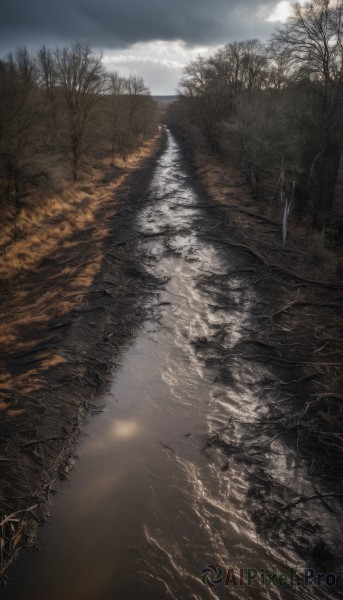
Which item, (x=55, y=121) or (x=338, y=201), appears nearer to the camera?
(x=338, y=201)

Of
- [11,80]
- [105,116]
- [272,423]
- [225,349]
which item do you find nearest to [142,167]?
[105,116]

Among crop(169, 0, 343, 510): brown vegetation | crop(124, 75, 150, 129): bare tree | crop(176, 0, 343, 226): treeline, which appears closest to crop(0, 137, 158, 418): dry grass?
crop(169, 0, 343, 510): brown vegetation

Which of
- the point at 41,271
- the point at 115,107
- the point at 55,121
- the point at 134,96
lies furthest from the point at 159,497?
the point at 134,96

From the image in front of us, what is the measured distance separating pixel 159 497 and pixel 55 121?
2937cm

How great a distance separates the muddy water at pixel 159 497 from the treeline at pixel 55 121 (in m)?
11.1

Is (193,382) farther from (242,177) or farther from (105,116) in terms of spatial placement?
(105,116)

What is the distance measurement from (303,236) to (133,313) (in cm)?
950

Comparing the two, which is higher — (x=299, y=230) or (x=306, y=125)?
(x=306, y=125)

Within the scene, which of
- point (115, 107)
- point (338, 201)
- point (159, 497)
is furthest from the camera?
point (115, 107)

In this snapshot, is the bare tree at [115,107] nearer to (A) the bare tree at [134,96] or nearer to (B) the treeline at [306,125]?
(A) the bare tree at [134,96]

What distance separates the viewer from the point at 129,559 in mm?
5020

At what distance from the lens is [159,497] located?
5.87 meters

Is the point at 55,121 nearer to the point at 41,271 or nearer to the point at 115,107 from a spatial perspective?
the point at 115,107

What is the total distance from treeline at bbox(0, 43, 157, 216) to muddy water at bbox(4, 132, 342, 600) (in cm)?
1111
